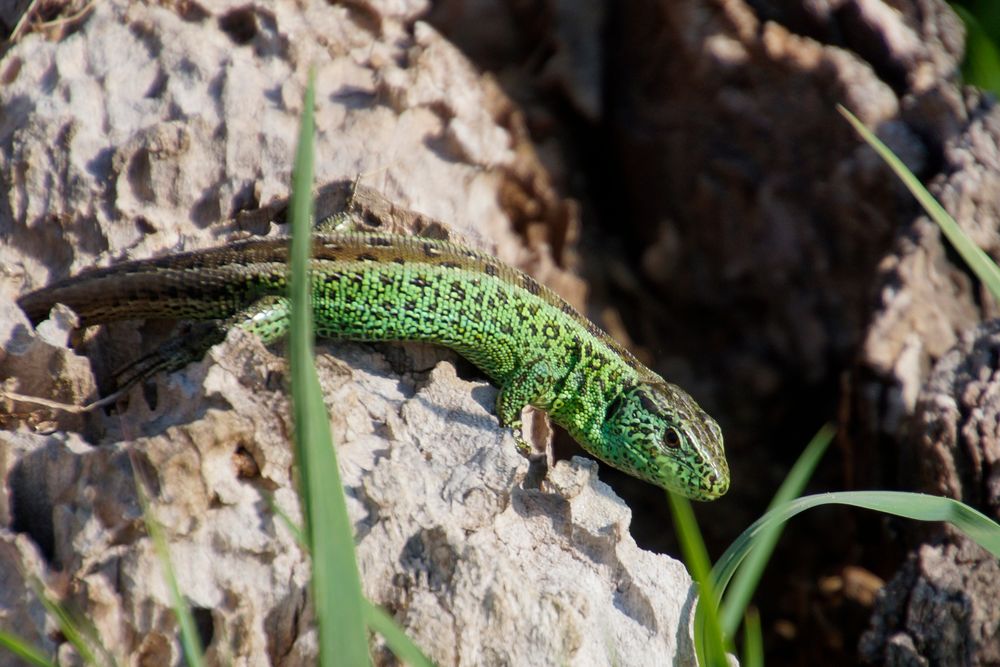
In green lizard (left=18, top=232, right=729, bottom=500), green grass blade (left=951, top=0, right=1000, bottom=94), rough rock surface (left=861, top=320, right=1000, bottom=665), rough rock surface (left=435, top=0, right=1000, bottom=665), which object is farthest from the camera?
green grass blade (left=951, top=0, right=1000, bottom=94)

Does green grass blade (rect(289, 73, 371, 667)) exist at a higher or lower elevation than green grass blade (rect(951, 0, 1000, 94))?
lower

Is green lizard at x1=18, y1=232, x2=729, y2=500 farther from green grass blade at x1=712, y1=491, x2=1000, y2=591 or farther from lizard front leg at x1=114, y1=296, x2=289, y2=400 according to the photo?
green grass blade at x1=712, y1=491, x2=1000, y2=591

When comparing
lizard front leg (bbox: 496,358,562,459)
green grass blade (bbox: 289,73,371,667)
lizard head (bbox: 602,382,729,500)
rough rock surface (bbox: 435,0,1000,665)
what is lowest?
green grass blade (bbox: 289,73,371,667)

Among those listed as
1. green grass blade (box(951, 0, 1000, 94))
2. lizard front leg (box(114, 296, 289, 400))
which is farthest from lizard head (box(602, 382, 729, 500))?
green grass blade (box(951, 0, 1000, 94))

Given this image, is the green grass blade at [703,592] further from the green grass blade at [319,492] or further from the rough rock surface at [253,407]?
the green grass blade at [319,492]

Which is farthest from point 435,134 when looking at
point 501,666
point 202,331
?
point 501,666
